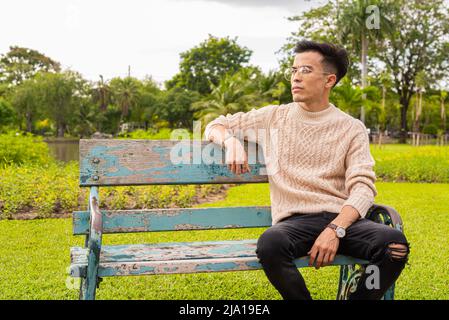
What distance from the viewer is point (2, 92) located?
4966 centimetres

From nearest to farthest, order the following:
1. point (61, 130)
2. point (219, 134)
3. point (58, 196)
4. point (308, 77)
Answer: point (308, 77) < point (219, 134) < point (58, 196) < point (61, 130)

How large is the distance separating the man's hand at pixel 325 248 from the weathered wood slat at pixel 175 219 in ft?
2.12

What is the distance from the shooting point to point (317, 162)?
3.05 meters

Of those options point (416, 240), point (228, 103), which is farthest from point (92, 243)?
point (228, 103)

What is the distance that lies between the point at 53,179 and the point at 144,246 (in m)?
5.11

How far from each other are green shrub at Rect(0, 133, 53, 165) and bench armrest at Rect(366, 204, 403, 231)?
832cm

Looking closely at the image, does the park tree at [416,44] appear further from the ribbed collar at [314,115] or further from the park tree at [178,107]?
the ribbed collar at [314,115]

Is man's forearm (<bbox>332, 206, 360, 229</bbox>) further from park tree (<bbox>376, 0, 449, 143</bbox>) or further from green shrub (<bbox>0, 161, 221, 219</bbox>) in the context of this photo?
park tree (<bbox>376, 0, 449, 143</bbox>)

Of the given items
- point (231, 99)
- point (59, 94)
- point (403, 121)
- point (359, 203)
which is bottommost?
point (359, 203)

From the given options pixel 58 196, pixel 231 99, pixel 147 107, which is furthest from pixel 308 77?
pixel 147 107

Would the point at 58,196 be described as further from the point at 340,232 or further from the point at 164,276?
the point at 340,232

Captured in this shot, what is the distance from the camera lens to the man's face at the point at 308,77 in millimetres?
3092

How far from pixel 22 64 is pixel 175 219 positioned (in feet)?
187

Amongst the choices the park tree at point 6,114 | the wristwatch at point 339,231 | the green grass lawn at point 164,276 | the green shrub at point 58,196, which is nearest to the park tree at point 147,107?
the park tree at point 6,114
